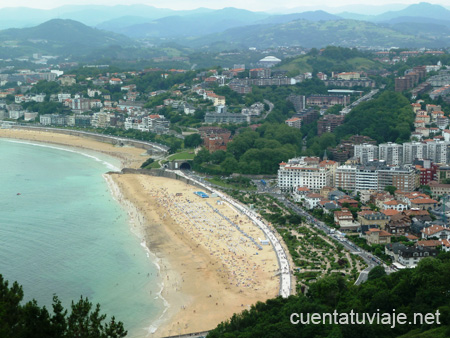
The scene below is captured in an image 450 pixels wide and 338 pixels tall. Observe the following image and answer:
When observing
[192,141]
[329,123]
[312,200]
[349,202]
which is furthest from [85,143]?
[349,202]

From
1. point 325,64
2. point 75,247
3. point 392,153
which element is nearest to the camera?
point 75,247

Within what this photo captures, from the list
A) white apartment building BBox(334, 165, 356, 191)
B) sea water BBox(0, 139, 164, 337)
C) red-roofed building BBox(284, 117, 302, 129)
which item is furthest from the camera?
red-roofed building BBox(284, 117, 302, 129)

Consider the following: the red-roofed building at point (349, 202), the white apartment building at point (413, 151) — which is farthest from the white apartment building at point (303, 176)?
the white apartment building at point (413, 151)

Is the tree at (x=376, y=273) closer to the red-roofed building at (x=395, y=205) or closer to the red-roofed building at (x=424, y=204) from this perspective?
the red-roofed building at (x=395, y=205)

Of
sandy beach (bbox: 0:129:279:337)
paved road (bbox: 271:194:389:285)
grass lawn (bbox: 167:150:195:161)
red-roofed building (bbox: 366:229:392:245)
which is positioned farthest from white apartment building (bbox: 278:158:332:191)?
grass lawn (bbox: 167:150:195:161)

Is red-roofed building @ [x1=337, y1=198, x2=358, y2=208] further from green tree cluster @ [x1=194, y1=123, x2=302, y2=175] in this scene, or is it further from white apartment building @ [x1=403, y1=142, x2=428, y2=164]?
green tree cluster @ [x1=194, y1=123, x2=302, y2=175]

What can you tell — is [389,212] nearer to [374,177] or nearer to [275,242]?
[275,242]

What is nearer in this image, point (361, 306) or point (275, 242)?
point (361, 306)
